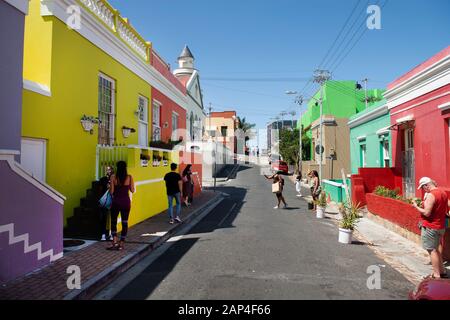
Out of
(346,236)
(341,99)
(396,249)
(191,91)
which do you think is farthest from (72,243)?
(341,99)

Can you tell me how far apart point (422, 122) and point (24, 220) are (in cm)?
1083

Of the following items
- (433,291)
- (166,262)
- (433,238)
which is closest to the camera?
(433,291)

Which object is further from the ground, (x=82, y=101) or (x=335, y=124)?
(x=335, y=124)

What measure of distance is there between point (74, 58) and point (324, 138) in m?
22.1

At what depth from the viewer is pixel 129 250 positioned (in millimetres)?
6789

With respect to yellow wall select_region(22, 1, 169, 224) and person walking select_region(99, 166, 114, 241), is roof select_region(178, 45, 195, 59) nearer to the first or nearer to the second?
yellow wall select_region(22, 1, 169, 224)

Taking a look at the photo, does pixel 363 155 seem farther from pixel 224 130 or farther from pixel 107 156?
pixel 224 130

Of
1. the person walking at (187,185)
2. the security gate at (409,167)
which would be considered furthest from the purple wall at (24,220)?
the security gate at (409,167)

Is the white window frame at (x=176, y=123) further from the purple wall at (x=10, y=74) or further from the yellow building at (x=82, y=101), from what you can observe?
the purple wall at (x=10, y=74)

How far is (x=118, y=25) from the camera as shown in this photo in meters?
11.1

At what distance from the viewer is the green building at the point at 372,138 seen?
1381 cm

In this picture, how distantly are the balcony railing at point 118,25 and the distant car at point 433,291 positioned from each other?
950 centimetres
